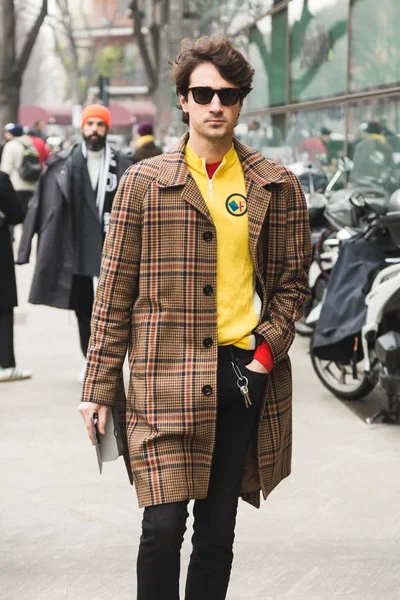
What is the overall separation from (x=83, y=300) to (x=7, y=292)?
651 millimetres

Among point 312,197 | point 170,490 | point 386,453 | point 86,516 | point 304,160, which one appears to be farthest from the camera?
point 304,160

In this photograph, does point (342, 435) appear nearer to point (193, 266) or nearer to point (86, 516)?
point (86, 516)

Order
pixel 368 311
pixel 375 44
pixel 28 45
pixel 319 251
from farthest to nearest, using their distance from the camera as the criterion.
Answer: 1. pixel 28 45
2. pixel 375 44
3. pixel 319 251
4. pixel 368 311

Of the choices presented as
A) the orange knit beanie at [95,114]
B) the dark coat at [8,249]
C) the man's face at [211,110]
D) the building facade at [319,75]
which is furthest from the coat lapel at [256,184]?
the building facade at [319,75]

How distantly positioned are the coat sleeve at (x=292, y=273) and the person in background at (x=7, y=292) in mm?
4642

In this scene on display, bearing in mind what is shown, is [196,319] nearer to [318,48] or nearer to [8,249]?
[8,249]

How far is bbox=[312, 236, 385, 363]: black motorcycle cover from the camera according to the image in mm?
6668

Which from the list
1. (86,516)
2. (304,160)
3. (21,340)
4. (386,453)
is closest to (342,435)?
(386,453)

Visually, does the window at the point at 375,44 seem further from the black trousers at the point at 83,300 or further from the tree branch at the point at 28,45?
the tree branch at the point at 28,45

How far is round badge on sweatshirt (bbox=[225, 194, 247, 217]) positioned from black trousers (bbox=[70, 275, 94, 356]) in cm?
449

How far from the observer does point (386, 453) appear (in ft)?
19.7

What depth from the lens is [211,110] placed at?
306 centimetres

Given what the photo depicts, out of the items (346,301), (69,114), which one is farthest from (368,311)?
(69,114)

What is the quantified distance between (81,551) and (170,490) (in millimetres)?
1543
